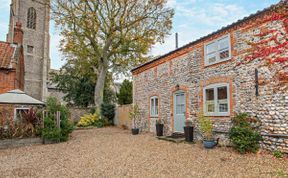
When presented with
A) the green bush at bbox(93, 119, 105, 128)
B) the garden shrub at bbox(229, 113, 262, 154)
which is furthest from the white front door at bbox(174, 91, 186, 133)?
the green bush at bbox(93, 119, 105, 128)

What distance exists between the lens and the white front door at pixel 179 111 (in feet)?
32.2

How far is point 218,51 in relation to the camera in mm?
8211

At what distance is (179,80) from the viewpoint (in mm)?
10117

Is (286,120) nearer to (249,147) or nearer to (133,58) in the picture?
(249,147)

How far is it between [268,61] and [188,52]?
12.8 feet

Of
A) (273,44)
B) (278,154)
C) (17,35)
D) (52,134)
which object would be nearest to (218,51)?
(273,44)

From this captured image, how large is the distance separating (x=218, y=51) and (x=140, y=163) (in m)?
5.72

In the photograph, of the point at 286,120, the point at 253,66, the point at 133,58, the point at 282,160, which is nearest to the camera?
the point at 282,160

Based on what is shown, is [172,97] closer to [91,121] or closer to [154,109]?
[154,109]

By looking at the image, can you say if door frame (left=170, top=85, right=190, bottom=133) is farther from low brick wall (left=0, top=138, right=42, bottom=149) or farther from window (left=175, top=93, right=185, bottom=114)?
low brick wall (left=0, top=138, right=42, bottom=149)

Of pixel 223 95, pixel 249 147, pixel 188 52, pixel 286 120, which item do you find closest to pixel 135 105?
pixel 188 52

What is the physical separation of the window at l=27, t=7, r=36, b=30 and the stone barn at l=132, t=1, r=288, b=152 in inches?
1030

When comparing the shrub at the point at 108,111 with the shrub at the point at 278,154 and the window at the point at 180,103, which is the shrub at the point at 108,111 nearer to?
the window at the point at 180,103

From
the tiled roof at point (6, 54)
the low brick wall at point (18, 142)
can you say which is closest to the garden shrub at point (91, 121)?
the tiled roof at point (6, 54)
